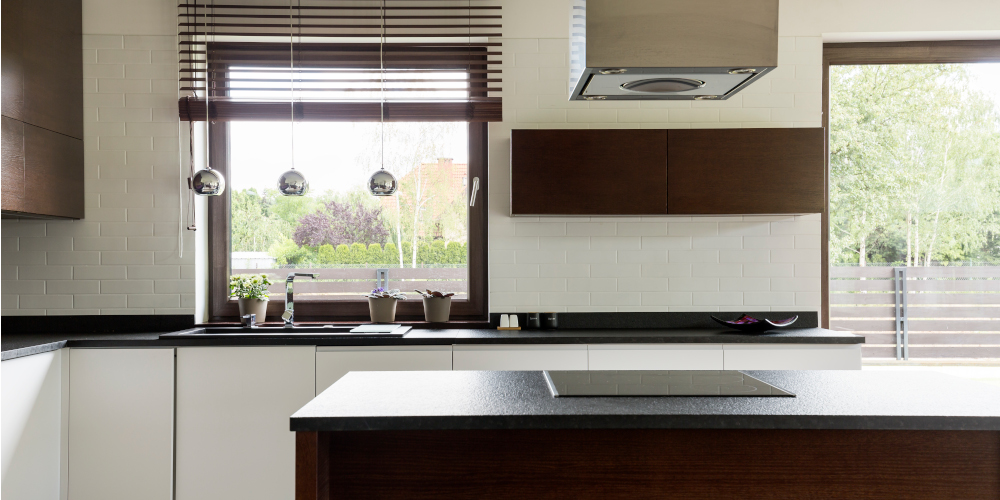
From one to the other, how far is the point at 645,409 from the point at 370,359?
190 centimetres

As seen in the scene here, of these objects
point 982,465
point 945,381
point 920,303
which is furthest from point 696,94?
point 920,303

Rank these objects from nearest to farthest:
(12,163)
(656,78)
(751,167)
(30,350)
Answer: (656,78), (30,350), (12,163), (751,167)

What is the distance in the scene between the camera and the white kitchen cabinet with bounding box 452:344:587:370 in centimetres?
306

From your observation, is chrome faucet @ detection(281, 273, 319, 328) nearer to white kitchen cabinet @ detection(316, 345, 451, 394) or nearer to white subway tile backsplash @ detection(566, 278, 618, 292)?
white kitchen cabinet @ detection(316, 345, 451, 394)

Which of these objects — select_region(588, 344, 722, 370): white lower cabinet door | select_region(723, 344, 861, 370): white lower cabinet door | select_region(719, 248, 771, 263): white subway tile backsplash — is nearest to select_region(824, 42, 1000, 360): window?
select_region(719, 248, 771, 263): white subway tile backsplash

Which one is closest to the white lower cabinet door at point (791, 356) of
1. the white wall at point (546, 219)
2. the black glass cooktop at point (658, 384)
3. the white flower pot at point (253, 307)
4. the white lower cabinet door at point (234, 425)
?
the white wall at point (546, 219)

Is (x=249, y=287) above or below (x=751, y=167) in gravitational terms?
below

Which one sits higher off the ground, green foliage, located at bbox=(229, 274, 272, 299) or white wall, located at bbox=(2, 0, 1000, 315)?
white wall, located at bbox=(2, 0, 1000, 315)

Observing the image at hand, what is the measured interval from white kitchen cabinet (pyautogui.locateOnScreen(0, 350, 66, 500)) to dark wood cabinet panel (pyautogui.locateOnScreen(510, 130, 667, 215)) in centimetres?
245

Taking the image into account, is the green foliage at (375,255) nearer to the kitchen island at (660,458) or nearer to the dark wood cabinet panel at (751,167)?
the dark wood cabinet panel at (751,167)

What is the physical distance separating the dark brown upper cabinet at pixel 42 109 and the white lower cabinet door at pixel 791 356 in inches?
142

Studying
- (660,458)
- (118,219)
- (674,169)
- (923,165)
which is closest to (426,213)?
(674,169)

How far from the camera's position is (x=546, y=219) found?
3.57 metres

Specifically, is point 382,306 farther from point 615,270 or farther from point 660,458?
point 660,458
